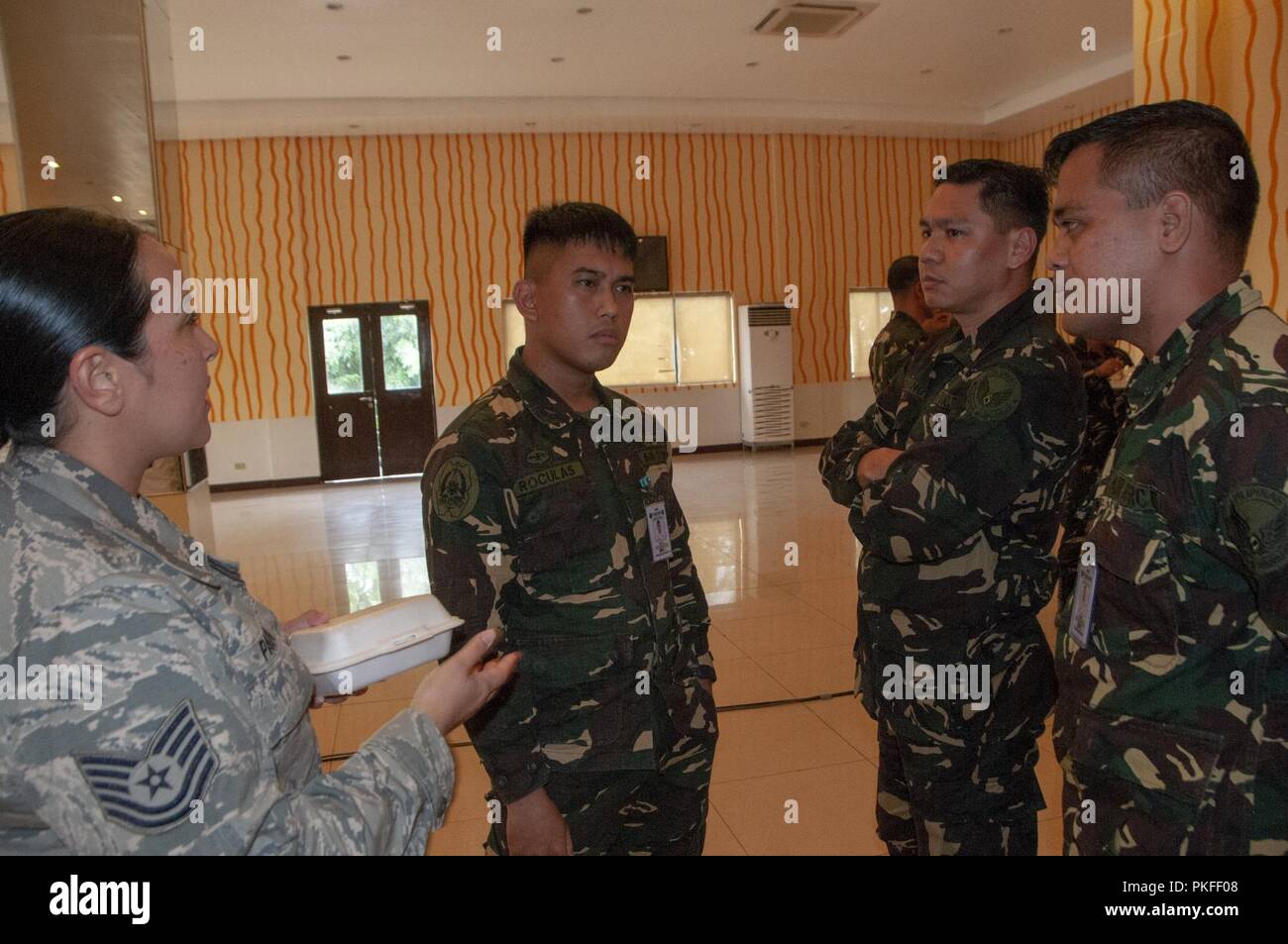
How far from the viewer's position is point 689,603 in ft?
6.28

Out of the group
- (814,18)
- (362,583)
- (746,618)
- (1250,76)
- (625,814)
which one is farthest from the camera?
(814,18)

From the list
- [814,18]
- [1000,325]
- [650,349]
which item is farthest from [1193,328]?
[650,349]

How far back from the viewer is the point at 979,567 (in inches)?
71.8

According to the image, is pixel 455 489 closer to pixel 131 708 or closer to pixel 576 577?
pixel 576 577

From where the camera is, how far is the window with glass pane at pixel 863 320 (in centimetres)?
1255

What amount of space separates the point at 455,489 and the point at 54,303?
0.76 meters

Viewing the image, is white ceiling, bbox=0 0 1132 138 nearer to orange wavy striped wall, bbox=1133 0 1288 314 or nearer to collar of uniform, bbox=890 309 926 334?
orange wavy striped wall, bbox=1133 0 1288 314

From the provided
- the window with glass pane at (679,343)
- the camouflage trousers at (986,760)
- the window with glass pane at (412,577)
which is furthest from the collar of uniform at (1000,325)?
the window with glass pane at (679,343)

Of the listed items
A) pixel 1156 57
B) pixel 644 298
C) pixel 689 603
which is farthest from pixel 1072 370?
pixel 644 298

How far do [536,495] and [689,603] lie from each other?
466 millimetres

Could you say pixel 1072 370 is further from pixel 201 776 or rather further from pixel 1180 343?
pixel 201 776

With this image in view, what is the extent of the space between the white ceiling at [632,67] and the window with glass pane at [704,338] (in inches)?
89.9

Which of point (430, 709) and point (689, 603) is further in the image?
point (689, 603)
